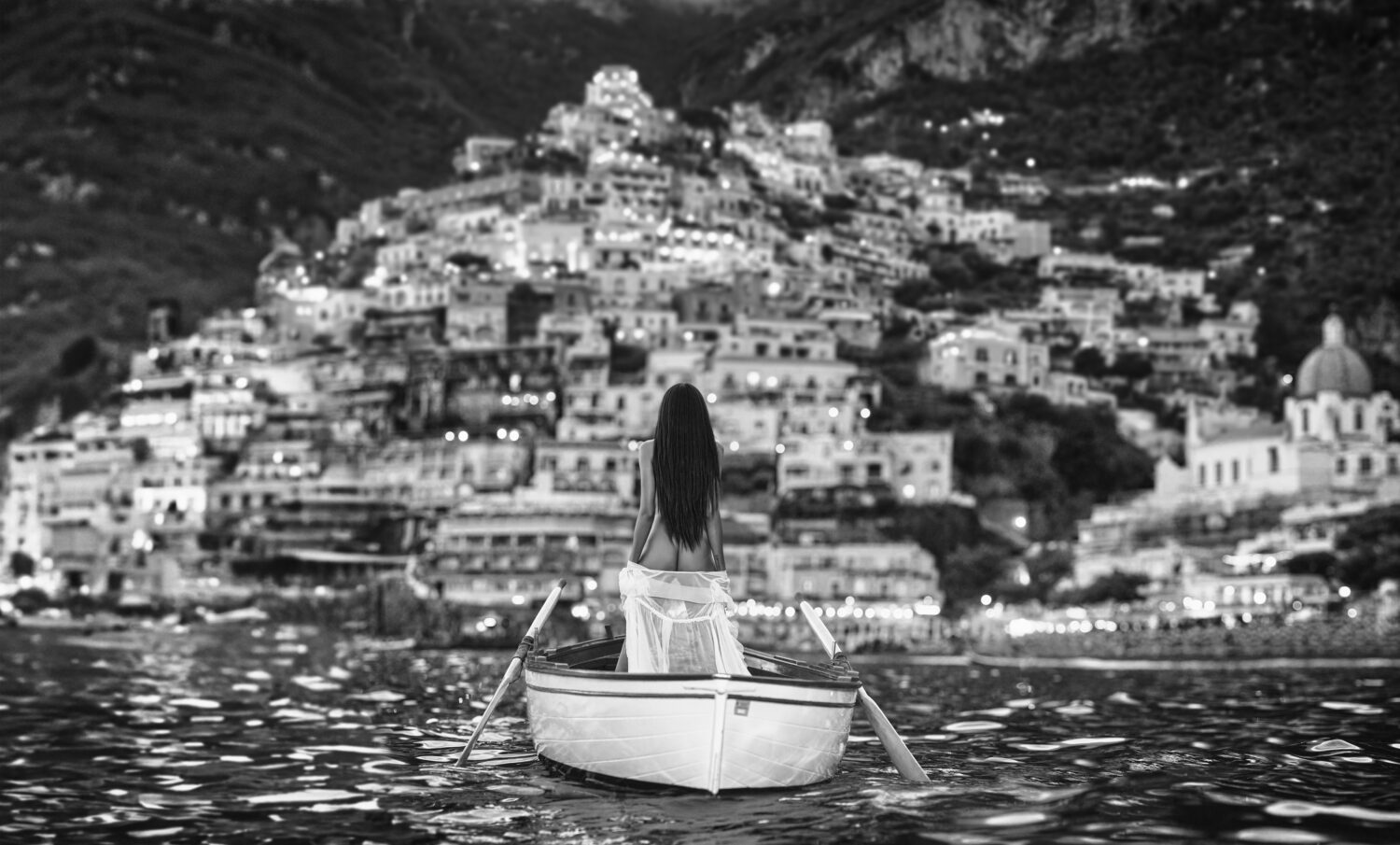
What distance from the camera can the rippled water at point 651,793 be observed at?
50.0ft

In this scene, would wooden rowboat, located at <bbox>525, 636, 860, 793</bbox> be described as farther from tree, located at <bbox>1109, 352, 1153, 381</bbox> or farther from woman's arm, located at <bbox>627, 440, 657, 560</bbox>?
tree, located at <bbox>1109, 352, 1153, 381</bbox>

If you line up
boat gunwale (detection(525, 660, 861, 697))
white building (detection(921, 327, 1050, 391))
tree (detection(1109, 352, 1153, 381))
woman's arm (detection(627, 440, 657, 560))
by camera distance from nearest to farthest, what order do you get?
1. boat gunwale (detection(525, 660, 861, 697))
2. woman's arm (detection(627, 440, 657, 560))
3. white building (detection(921, 327, 1050, 391))
4. tree (detection(1109, 352, 1153, 381))

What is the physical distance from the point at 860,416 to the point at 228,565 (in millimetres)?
39939

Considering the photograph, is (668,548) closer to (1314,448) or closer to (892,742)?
(892,742)

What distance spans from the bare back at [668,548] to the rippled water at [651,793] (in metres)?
2.12

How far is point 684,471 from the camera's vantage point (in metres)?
16.9

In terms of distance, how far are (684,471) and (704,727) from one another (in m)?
2.42

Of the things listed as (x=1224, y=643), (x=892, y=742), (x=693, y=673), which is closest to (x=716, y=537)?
(x=693, y=673)

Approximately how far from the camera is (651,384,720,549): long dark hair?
16.9 metres

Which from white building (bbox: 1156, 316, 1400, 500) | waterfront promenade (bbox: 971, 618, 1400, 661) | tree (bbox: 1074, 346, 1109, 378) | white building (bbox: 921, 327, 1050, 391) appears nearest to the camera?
waterfront promenade (bbox: 971, 618, 1400, 661)

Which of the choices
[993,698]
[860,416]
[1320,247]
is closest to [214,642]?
[993,698]

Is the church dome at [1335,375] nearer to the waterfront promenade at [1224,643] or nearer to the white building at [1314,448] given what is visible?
the white building at [1314,448]

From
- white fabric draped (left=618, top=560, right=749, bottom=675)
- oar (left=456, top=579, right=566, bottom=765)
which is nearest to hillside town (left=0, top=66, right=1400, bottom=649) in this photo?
oar (left=456, top=579, right=566, bottom=765)

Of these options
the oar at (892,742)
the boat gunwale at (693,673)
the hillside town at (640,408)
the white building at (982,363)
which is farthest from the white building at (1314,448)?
the oar at (892,742)
